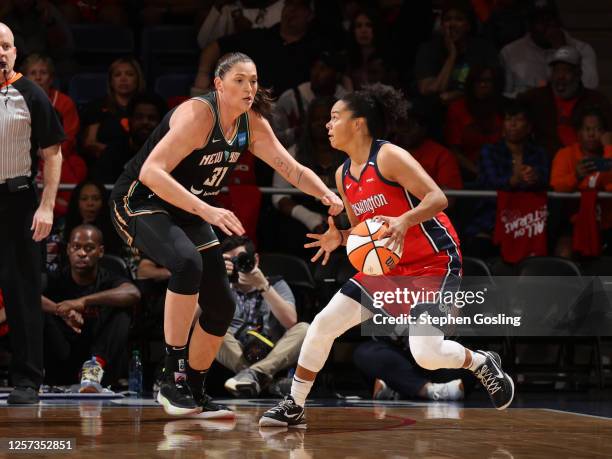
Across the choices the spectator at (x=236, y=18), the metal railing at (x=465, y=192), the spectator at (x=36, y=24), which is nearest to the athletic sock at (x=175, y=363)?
the metal railing at (x=465, y=192)

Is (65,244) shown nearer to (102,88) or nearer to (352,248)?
(102,88)

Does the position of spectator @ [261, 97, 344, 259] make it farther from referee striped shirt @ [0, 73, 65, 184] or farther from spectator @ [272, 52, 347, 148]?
referee striped shirt @ [0, 73, 65, 184]

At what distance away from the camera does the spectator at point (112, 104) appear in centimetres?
824

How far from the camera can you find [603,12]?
10.8 metres

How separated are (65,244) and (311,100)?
2214mm

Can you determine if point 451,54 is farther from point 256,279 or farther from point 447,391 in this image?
point 447,391

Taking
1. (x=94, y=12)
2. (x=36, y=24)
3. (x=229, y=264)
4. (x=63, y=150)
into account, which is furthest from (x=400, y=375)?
(x=94, y=12)

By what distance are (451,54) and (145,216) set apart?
4.90 meters

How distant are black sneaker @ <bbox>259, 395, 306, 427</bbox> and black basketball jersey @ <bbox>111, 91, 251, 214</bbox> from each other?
0.99m

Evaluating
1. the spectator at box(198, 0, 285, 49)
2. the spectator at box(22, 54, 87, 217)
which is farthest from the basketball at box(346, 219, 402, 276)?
the spectator at box(198, 0, 285, 49)

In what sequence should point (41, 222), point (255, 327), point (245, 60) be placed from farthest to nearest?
point (255, 327), point (41, 222), point (245, 60)

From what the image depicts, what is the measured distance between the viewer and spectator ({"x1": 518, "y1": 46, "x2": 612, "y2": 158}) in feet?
28.7

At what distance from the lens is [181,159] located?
4.79 metres

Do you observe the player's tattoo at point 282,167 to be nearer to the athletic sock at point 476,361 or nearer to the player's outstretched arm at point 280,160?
the player's outstretched arm at point 280,160
